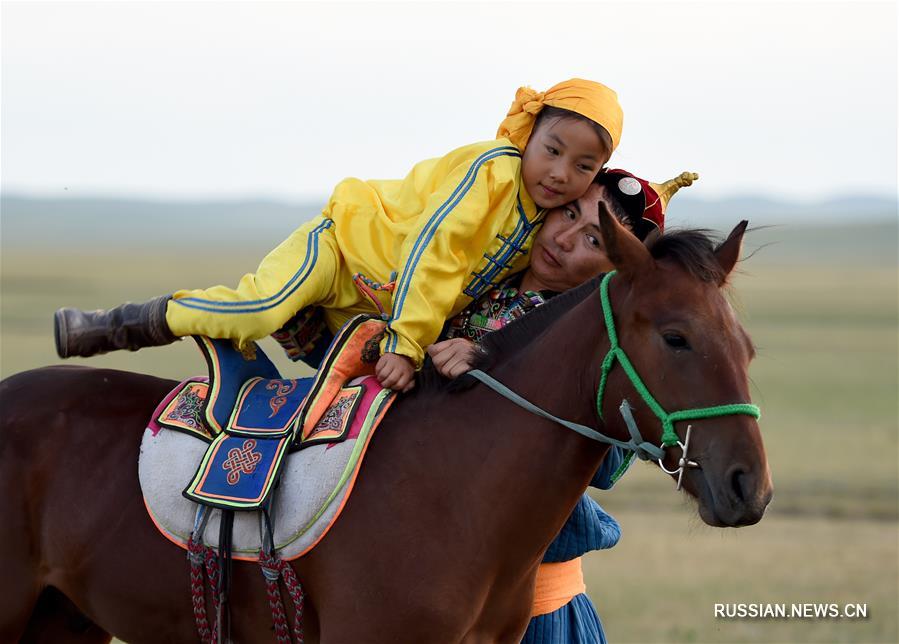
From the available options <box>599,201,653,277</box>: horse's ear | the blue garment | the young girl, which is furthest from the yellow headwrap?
the blue garment

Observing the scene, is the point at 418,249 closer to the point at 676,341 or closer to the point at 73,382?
the point at 676,341

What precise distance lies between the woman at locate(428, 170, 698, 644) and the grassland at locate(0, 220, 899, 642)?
57 cm

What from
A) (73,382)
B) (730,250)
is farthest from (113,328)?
(730,250)

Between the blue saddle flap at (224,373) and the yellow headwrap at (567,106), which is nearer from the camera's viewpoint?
the blue saddle flap at (224,373)

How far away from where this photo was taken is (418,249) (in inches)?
172

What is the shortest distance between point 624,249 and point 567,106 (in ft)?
3.28

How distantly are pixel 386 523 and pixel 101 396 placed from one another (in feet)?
4.52

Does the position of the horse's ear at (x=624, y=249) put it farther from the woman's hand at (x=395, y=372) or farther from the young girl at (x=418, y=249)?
the woman's hand at (x=395, y=372)

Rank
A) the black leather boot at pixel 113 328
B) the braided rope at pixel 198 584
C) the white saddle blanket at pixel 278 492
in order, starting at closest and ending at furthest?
the white saddle blanket at pixel 278 492 < the braided rope at pixel 198 584 < the black leather boot at pixel 113 328

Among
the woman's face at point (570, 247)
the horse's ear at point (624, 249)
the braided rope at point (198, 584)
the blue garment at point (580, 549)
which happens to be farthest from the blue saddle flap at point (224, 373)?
the horse's ear at point (624, 249)

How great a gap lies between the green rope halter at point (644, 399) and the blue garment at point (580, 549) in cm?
86

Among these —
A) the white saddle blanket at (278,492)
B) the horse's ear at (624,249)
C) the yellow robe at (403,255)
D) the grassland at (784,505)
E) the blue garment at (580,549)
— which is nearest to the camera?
the horse's ear at (624,249)

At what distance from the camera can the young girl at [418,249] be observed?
14.4ft

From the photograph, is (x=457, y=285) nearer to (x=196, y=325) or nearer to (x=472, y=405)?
(x=472, y=405)
